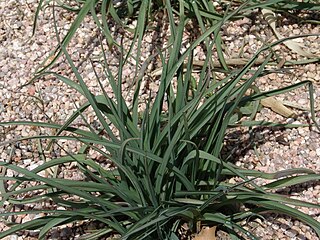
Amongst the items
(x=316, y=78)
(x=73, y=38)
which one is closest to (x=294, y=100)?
(x=316, y=78)

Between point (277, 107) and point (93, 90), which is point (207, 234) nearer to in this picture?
point (277, 107)

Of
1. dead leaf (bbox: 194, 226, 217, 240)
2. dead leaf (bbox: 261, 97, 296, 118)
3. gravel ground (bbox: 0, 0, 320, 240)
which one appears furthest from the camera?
dead leaf (bbox: 261, 97, 296, 118)

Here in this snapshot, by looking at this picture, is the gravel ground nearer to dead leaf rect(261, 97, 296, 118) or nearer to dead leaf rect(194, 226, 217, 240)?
dead leaf rect(261, 97, 296, 118)

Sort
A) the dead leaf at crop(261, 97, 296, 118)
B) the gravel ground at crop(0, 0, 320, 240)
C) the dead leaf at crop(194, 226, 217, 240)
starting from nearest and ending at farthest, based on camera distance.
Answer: the dead leaf at crop(194, 226, 217, 240) < the gravel ground at crop(0, 0, 320, 240) < the dead leaf at crop(261, 97, 296, 118)

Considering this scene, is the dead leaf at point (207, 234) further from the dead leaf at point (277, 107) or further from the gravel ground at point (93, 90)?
the dead leaf at point (277, 107)

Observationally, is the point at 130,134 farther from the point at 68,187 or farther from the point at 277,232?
the point at 277,232

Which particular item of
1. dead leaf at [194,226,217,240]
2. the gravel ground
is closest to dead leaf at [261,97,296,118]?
the gravel ground

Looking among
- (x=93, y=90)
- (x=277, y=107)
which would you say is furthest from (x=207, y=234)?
(x=93, y=90)
